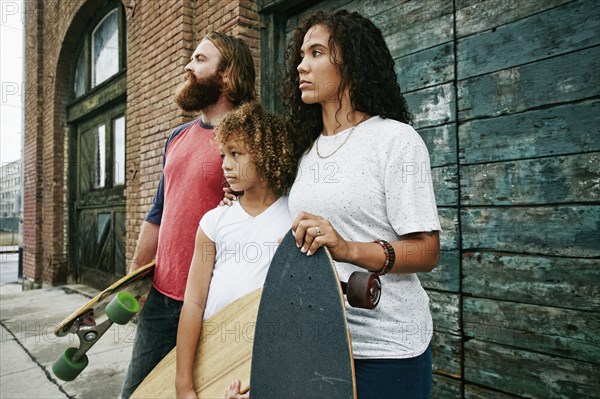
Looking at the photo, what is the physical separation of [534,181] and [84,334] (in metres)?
2.22

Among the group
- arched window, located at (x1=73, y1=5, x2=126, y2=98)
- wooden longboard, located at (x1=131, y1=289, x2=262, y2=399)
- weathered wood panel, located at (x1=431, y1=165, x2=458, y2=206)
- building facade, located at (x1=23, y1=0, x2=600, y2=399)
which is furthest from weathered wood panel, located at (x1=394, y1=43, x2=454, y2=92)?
arched window, located at (x1=73, y1=5, x2=126, y2=98)

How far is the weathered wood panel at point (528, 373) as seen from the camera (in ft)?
6.10

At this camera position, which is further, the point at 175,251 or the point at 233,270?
the point at 175,251

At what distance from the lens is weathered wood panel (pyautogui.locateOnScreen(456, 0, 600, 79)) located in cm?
188

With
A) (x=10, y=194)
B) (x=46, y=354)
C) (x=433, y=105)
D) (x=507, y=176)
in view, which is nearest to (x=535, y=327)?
(x=507, y=176)

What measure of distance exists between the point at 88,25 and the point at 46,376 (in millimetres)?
6191

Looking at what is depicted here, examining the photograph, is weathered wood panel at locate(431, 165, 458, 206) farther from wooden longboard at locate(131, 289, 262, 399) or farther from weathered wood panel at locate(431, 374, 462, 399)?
wooden longboard at locate(131, 289, 262, 399)

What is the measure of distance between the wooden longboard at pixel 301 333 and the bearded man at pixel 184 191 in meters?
0.67

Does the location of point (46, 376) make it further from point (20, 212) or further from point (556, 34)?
point (20, 212)

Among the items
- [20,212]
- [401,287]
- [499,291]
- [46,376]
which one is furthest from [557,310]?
[20,212]

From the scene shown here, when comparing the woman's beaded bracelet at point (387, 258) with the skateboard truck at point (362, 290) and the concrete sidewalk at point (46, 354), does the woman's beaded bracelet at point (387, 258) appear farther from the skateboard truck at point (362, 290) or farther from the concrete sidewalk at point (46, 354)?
the concrete sidewalk at point (46, 354)

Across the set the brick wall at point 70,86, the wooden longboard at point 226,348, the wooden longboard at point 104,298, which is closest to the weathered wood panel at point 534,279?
the wooden longboard at point 226,348

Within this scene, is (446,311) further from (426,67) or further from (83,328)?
(83,328)

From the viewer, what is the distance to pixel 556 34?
77.4 inches
